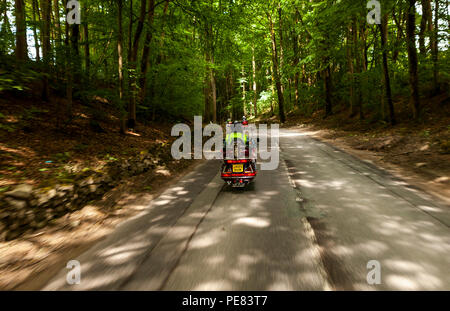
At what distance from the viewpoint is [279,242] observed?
3742 mm

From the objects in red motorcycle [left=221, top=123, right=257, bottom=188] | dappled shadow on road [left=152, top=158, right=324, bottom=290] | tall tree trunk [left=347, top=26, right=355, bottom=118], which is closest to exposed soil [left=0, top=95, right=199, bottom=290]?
dappled shadow on road [left=152, top=158, right=324, bottom=290]

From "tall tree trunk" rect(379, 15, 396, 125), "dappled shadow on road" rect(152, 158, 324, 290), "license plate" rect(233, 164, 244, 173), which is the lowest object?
"dappled shadow on road" rect(152, 158, 324, 290)

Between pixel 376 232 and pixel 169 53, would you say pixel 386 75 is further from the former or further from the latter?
pixel 169 53

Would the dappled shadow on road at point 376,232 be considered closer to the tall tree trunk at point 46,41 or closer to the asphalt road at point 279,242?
the asphalt road at point 279,242

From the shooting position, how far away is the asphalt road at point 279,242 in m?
2.89

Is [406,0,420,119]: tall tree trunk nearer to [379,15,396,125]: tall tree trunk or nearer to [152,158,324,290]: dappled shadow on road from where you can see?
[379,15,396,125]: tall tree trunk

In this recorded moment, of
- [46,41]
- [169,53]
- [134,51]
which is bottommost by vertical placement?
[46,41]

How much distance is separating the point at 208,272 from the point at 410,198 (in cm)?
504

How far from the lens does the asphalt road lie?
114 inches

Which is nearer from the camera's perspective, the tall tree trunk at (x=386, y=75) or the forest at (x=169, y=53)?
the forest at (x=169, y=53)

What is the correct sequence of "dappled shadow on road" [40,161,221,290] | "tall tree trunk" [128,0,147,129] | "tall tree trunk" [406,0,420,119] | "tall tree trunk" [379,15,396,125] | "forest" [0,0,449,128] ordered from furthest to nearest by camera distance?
"tall tree trunk" [379,15,396,125] → "tall tree trunk" [406,0,420,119] → "tall tree trunk" [128,0,147,129] → "forest" [0,0,449,128] → "dappled shadow on road" [40,161,221,290]

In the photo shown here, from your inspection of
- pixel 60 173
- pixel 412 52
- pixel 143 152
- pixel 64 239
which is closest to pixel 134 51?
pixel 143 152

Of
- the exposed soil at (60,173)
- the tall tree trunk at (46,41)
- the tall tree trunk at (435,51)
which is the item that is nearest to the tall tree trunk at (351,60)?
the tall tree trunk at (435,51)

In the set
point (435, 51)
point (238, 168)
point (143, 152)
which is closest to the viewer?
point (238, 168)
